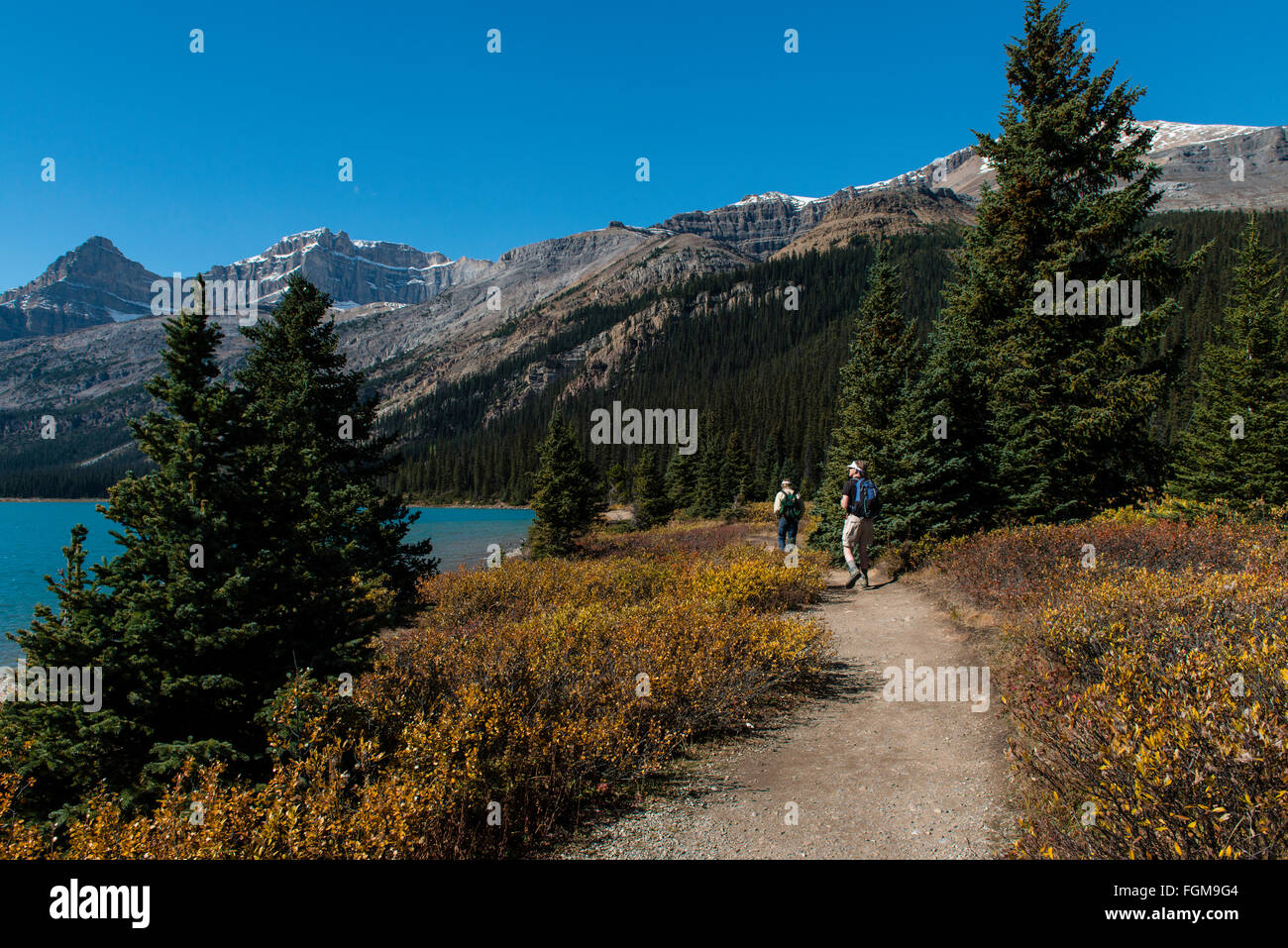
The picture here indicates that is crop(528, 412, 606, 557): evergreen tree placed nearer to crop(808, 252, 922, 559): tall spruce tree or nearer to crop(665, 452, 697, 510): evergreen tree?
crop(808, 252, 922, 559): tall spruce tree

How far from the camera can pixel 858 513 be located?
11.9 metres

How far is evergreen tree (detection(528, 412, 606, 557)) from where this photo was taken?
2989cm

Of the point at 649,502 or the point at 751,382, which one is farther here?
the point at 751,382

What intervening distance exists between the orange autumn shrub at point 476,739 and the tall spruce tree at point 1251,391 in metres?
26.8

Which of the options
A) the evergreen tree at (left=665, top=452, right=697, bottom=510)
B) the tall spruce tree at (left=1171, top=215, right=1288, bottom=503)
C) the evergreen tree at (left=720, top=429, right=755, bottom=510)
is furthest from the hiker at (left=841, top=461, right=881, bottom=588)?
the evergreen tree at (left=665, top=452, right=697, bottom=510)

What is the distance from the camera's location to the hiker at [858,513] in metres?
11.7

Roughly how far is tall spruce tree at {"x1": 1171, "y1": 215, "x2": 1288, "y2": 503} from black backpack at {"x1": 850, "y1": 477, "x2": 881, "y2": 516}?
20.8 m

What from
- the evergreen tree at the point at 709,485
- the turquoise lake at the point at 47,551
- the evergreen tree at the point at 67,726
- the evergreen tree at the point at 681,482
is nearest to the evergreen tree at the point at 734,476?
the evergreen tree at the point at 709,485

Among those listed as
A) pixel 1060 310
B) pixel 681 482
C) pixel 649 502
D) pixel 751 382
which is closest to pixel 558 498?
pixel 649 502

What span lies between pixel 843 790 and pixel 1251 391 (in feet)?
106

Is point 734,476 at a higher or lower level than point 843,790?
higher

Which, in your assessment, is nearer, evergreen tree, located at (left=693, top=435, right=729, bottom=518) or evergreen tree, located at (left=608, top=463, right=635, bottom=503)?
evergreen tree, located at (left=693, top=435, right=729, bottom=518)

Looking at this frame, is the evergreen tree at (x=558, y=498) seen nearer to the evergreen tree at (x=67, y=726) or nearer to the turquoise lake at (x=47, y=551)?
the turquoise lake at (x=47, y=551)

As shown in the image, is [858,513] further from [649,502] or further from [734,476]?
[734,476]
